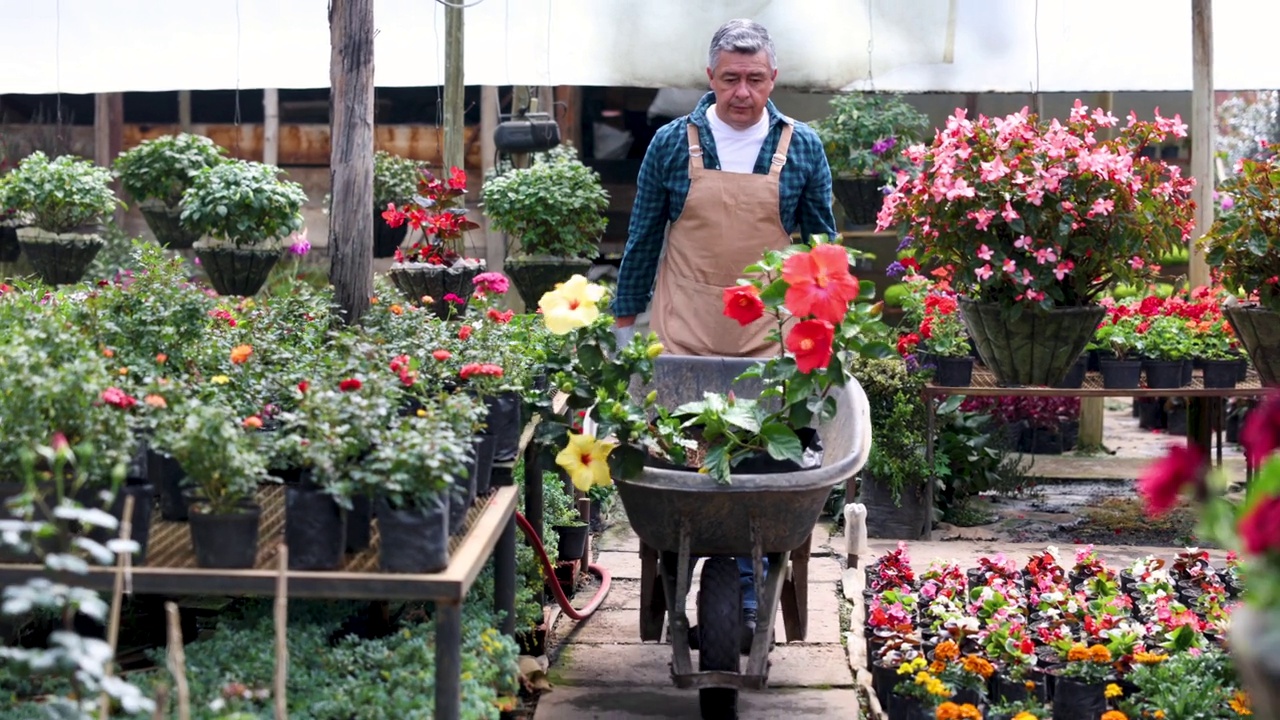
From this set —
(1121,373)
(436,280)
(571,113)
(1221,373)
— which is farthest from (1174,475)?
(571,113)

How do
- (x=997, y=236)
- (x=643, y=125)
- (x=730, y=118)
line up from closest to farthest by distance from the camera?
(x=730, y=118), (x=997, y=236), (x=643, y=125)

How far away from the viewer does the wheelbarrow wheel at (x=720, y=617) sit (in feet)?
12.5

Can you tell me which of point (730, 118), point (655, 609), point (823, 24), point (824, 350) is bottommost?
point (655, 609)

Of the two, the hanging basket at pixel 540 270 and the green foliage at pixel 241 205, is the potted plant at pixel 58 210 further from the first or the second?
the hanging basket at pixel 540 270

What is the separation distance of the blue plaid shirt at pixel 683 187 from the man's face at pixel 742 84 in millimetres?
80

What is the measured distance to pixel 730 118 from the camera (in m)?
4.58

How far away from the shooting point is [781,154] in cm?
457

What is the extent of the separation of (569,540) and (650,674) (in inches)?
35.1

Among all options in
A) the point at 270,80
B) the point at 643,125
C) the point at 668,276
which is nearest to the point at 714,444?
the point at 668,276

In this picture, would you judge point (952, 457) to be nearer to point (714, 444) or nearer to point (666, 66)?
point (666, 66)

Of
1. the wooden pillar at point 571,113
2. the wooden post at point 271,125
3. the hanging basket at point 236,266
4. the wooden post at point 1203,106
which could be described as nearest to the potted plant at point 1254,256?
the wooden post at point 1203,106

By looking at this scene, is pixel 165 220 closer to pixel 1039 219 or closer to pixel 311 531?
pixel 1039 219

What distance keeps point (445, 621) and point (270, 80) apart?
5.13 metres

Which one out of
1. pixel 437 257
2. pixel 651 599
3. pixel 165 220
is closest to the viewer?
pixel 651 599
